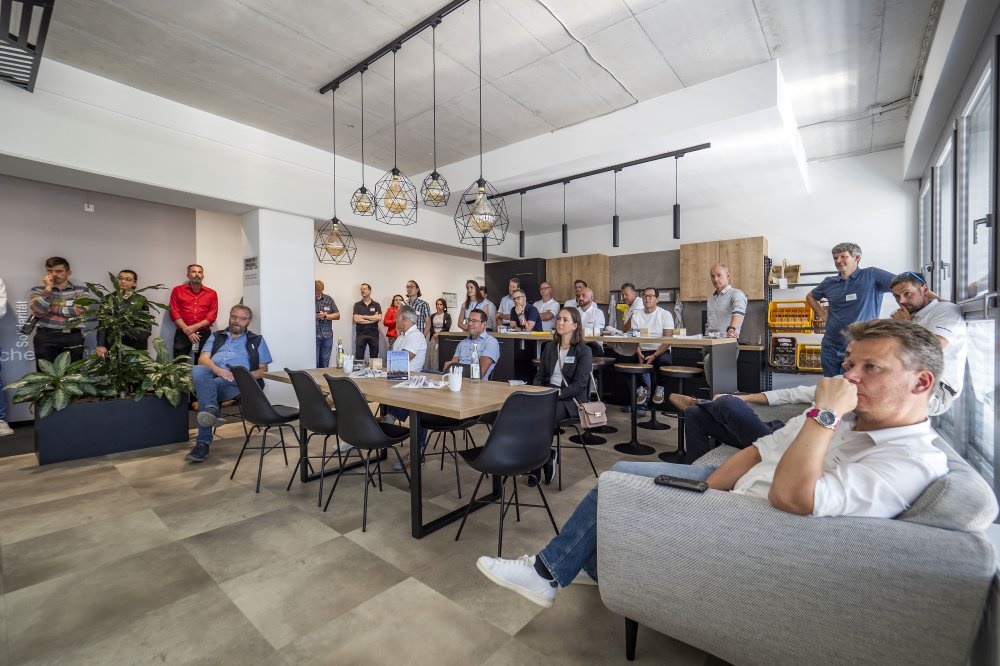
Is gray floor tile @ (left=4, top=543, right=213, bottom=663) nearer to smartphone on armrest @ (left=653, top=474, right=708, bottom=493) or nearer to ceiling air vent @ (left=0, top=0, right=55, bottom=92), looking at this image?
smartphone on armrest @ (left=653, top=474, right=708, bottom=493)

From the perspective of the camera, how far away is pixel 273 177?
17.8ft

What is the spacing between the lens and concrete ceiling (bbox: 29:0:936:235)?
3.30 m

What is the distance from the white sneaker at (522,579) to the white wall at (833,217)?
660 centimetres

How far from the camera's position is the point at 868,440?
134 cm

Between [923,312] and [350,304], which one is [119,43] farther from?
[923,312]

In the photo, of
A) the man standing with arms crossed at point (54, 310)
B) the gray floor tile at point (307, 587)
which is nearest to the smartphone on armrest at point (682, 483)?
the gray floor tile at point (307, 587)

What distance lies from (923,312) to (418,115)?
463 cm

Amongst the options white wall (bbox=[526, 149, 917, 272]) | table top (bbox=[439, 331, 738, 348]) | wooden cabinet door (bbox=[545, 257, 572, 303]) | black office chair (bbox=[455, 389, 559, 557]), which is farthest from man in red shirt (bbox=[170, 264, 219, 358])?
white wall (bbox=[526, 149, 917, 272])

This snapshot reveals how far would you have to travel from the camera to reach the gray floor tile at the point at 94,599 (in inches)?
68.6

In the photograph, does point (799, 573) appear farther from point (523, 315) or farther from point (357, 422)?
point (523, 315)

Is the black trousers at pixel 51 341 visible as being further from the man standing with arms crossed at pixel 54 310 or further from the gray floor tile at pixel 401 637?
the gray floor tile at pixel 401 637

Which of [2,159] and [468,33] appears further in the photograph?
[2,159]

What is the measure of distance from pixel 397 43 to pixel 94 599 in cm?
396

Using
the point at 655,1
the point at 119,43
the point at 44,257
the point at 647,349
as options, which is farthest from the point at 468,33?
the point at 44,257
